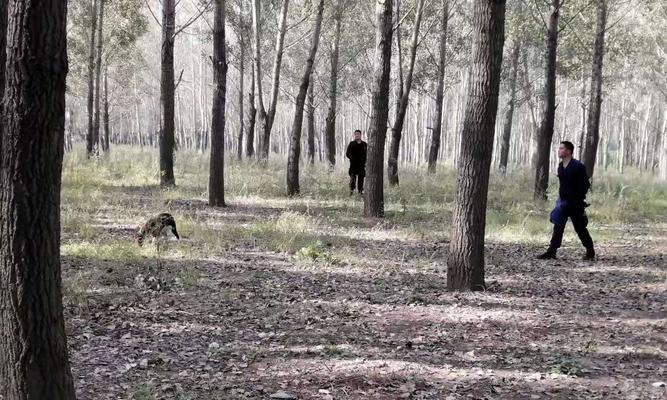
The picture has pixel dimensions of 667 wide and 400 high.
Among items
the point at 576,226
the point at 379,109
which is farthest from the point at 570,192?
the point at 379,109

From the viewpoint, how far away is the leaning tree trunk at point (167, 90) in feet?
46.6

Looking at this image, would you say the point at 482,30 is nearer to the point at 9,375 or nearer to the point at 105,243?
the point at 9,375

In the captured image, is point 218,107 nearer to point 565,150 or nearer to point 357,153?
point 357,153

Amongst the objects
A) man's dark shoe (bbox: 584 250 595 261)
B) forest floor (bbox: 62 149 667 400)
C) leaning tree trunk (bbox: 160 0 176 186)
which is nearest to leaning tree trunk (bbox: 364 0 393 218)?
forest floor (bbox: 62 149 667 400)

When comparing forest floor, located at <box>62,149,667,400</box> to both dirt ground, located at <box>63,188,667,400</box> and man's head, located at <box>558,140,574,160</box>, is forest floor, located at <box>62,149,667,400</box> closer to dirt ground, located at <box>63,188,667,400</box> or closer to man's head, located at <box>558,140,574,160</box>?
dirt ground, located at <box>63,188,667,400</box>

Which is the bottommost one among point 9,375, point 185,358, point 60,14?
point 185,358

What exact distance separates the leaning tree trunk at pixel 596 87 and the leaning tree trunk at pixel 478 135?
1224 cm

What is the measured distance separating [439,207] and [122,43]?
1485 centimetres

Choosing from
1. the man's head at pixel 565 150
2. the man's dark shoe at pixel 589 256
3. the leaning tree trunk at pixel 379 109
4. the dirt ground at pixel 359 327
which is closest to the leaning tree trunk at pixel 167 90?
the leaning tree trunk at pixel 379 109

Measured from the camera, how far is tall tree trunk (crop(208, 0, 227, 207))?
1192 centimetres

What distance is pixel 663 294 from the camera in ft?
23.6

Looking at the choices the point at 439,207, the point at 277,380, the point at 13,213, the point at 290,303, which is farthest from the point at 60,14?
the point at 439,207

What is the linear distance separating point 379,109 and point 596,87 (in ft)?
30.8

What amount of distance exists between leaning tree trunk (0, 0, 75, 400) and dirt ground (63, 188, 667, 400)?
1069 mm
